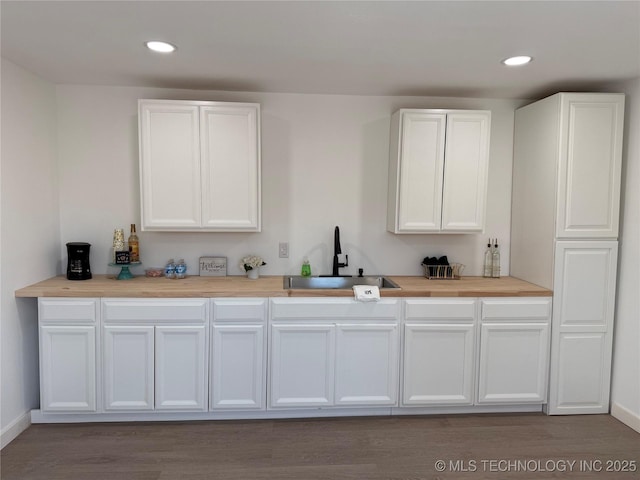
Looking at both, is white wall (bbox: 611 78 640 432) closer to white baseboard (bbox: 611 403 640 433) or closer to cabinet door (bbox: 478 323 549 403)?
white baseboard (bbox: 611 403 640 433)

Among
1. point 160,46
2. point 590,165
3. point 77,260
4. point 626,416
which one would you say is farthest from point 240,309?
point 626,416

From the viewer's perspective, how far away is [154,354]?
2795mm

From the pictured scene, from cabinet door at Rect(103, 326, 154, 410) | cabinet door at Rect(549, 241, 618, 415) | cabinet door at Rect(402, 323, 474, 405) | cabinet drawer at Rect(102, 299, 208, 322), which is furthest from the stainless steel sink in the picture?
cabinet door at Rect(549, 241, 618, 415)

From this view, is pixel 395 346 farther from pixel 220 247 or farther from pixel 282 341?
pixel 220 247

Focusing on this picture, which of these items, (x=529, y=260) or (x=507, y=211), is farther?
(x=507, y=211)

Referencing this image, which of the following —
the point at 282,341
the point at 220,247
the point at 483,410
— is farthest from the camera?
the point at 220,247

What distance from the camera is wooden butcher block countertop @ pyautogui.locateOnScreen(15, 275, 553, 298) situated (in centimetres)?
275

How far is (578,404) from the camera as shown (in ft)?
9.94

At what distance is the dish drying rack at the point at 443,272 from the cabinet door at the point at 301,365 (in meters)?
0.94

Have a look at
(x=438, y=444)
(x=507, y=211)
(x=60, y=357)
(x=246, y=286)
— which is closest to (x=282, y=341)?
(x=246, y=286)

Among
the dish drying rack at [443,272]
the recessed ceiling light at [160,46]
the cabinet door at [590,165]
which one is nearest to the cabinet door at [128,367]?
the recessed ceiling light at [160,46]

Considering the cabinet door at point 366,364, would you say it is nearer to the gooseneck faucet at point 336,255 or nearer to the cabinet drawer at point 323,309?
the cabinet drawer at point 323,309

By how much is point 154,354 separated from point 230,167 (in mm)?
1324

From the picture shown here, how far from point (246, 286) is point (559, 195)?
217cm
